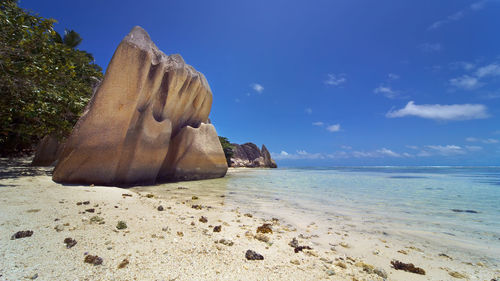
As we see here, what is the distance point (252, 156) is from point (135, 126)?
37203 mm

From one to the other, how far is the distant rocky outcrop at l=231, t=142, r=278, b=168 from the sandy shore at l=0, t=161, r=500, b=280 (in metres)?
37.1

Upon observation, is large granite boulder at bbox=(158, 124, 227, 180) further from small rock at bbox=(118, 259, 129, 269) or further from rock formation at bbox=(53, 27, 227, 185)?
small rock at bbox=(118, 259, 129, 269)

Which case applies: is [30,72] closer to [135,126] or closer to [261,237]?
[135,126]

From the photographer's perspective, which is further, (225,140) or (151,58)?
(225,140)

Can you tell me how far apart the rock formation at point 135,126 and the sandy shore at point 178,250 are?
279 centimetres

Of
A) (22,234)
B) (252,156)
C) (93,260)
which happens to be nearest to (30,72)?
(22,234)

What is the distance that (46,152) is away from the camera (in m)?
11.2

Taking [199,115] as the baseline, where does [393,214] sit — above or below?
below

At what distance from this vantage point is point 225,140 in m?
33.5

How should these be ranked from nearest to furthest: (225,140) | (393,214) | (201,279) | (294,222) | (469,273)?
(201,279) → (469,273) → (294,222) → (393,214) → (225,140)

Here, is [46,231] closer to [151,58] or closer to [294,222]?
[294,222]

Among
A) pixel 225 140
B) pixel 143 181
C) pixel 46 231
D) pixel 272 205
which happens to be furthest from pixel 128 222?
pixel 225 140

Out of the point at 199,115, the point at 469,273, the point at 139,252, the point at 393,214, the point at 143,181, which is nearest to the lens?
the point at 139,252

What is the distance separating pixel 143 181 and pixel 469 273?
8482 mm
